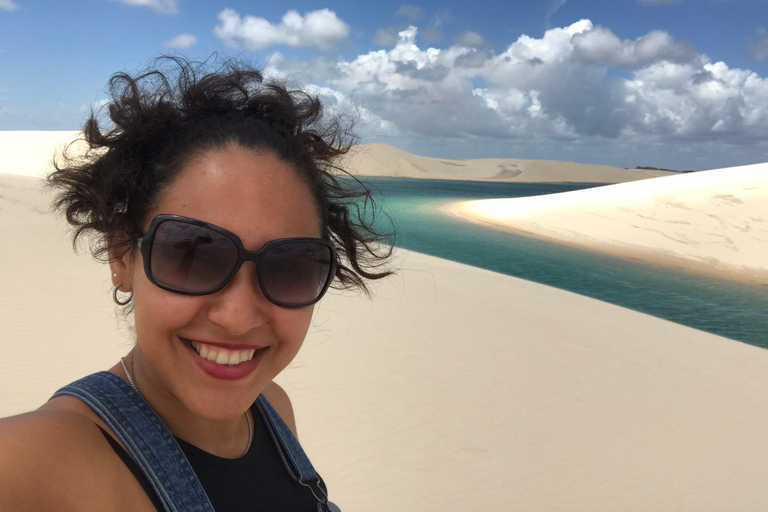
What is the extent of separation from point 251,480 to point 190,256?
577 millimetres

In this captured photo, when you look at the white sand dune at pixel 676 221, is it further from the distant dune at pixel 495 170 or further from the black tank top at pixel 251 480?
the distant dune at pixel 495 170

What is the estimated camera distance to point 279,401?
169cm

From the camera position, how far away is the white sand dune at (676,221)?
1697 centimetres

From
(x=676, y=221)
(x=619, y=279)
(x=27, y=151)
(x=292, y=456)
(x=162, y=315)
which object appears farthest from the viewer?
(x=27, y=151)

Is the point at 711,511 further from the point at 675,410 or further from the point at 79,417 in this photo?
the point at 79,417

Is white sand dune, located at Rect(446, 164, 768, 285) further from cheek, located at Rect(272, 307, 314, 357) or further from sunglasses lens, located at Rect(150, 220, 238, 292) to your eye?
sunglasses lens, located at Rect(150, 220, 238, 292)

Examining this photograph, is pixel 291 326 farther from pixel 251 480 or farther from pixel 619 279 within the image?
pixel 619 279

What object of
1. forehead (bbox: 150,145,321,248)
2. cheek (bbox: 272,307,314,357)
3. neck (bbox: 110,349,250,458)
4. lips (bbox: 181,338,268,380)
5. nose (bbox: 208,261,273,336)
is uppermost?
forehead (bbox: 150,145,321,248)

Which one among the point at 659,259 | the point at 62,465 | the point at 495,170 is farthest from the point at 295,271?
the point at 495,170

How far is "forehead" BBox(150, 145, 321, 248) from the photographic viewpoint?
1196 millimetres

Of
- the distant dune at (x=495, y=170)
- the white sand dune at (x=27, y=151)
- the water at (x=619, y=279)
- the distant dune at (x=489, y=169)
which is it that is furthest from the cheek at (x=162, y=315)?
the distant dune at (x=495, y=170)

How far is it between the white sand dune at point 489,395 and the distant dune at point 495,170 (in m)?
115

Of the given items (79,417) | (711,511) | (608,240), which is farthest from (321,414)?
(608,240)

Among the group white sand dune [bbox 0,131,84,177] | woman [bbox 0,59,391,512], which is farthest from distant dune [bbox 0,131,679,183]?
woman [bbox 0,59,391,512]
